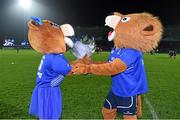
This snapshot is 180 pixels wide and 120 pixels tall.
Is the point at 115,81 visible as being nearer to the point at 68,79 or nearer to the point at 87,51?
the point at 87,51

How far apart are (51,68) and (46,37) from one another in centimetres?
47

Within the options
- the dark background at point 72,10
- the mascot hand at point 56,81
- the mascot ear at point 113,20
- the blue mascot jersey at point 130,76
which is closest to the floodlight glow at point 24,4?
the dark background at point 72,10

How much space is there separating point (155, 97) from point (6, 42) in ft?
193

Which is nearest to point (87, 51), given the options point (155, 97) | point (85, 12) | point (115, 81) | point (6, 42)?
point (115, 81)

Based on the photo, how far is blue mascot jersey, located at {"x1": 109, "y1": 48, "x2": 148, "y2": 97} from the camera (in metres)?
6.28

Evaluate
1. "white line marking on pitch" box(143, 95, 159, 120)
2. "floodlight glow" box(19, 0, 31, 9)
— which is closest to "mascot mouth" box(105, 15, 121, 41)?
"white line marking on pitch" box(143, 95, 159, 120)

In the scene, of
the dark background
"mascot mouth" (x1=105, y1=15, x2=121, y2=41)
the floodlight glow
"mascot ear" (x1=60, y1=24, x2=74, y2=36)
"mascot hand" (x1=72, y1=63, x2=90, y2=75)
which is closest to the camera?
"mascot hand" (x1=72, y1=63, x2=90, y2=75)

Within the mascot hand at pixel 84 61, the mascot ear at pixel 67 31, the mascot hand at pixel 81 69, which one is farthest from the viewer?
the mascot ear at pixel 67 31

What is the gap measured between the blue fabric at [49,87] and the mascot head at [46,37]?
0.39ft

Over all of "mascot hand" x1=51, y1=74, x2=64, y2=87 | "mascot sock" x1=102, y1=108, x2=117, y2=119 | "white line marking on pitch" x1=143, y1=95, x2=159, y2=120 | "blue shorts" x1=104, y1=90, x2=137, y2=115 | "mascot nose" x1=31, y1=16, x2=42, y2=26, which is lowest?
"white line marking on pitch" x1=143, y1=95, x2=159, y2=120

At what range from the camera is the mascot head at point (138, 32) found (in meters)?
6.33

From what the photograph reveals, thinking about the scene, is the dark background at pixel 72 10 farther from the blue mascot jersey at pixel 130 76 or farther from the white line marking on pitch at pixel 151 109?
the blue mascot jersey at pixel 130 76

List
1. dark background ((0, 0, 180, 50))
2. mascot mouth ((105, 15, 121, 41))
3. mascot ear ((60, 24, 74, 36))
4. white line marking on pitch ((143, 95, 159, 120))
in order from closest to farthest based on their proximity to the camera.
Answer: mascot ear ((60, 24, 74, 36))
mascot mouth ((105, 15, 121, 41))
white line marking on pitch ((143, 95, 159, 120))
dark background ((0, 0, 180, 50))

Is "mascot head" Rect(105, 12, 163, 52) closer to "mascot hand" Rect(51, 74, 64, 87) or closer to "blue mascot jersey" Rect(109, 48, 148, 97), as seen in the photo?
"blue mascot jersey" Rect(109, 48, 148, 97)
